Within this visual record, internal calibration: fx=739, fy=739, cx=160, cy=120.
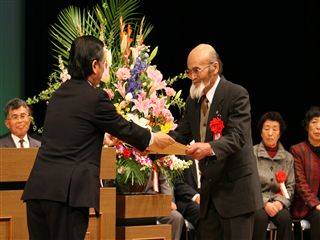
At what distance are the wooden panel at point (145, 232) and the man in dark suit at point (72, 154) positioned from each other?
88 cm

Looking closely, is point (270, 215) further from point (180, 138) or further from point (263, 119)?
point (180, 138)

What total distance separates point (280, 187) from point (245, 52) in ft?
6.01

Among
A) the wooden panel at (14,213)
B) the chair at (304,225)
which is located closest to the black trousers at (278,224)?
the chair at (304,225)

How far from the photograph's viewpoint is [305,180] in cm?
585

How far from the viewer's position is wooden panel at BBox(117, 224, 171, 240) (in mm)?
3930

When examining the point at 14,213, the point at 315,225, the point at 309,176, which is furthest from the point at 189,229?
the point at 14,213

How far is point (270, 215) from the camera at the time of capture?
5.64 m

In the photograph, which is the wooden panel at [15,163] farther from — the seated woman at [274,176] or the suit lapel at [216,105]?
the seated woman at [274,176]

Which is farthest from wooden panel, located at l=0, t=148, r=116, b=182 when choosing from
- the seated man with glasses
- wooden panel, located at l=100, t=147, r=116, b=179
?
the seated man with glasses

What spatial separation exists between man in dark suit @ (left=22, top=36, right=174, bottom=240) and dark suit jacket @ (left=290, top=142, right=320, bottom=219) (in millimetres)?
2944

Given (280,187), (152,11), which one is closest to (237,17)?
(152,11)

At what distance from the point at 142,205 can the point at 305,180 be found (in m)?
2.23

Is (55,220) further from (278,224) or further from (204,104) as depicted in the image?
(278,224)

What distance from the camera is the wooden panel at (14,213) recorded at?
3609 mm
